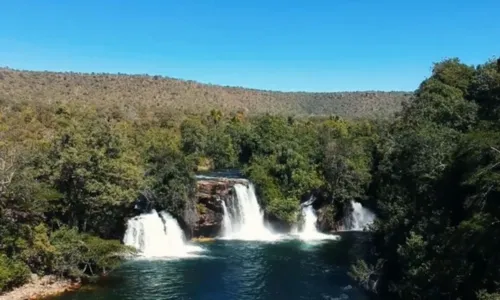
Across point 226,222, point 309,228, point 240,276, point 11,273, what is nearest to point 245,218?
point 226,222

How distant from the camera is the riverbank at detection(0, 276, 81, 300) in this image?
28812 mm

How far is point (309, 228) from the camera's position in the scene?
52469mm

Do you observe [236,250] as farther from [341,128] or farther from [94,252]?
[341,128]

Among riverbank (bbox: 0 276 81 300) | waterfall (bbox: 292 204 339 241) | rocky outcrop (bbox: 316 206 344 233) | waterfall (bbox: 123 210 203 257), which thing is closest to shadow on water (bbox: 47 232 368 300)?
riverbank (bbox: 0 276 81 300)

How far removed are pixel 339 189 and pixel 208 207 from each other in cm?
1455

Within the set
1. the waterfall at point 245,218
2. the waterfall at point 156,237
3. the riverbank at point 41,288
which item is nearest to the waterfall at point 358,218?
the waterfall at point 245,218

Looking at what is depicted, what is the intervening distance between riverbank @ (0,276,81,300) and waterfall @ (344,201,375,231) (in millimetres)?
30762

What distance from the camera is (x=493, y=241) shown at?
19.8 meters

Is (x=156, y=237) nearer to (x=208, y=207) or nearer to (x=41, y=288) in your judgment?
(x=208, y=207)

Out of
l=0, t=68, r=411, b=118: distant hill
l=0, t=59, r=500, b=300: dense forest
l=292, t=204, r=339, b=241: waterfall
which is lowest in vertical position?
l=292, t=204, r=339, b=241: waterfall

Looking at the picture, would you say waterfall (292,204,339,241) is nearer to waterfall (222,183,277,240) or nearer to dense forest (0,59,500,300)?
dense forest (0,59,500,300)

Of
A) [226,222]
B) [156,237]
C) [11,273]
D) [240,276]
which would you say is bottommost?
[240,276]

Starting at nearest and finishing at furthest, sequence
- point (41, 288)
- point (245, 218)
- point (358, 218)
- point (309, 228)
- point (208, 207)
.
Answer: point (41, 288) < point (208, 207) < point (245, 218) < point (309, 228) < point (358, 218)

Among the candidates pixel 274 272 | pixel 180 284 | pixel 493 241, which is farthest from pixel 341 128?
pixel 493 241
